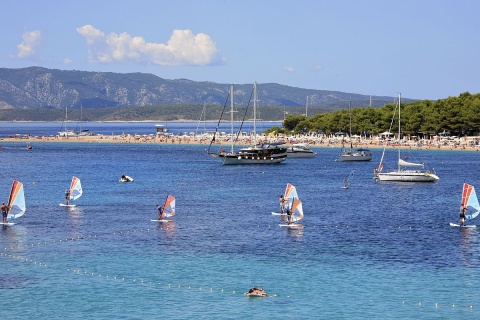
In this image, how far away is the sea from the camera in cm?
5316

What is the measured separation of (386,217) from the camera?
9381 centimetres

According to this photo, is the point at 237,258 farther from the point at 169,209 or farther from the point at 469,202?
the point at 469,202

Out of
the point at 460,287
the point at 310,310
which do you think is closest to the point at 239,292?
the point at 310,310

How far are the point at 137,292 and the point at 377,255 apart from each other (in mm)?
21403

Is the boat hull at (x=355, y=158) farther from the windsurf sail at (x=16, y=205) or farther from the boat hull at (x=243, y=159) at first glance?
the windsurf sail at (x=16, y=205)

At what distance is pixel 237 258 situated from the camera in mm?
66875

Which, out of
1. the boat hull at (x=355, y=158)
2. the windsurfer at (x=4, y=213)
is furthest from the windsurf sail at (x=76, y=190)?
the boat hull at (x=355, y=158)

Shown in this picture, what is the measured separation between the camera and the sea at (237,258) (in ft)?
174

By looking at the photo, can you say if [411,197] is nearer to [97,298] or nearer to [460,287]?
[460,287]

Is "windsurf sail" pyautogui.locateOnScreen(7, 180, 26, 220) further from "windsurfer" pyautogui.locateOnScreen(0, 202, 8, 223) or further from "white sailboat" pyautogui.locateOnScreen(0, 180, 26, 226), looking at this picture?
"windsurfer" pyautogui.locateOnScreen(0, 202, 8, 223)

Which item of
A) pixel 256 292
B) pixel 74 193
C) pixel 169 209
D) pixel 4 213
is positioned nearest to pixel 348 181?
pixel 74 193

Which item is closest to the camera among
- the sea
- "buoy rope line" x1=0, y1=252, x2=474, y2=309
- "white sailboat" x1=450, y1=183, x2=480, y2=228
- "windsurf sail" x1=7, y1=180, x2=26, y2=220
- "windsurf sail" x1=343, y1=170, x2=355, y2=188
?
the sea

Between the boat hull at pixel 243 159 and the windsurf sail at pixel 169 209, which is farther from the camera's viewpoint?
the boat hull at pixel 243 159

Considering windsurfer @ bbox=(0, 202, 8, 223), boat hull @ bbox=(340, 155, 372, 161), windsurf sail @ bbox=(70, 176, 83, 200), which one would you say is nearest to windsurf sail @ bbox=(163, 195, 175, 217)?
windsurfer @ bbox=(0, 202, 8, 223)
